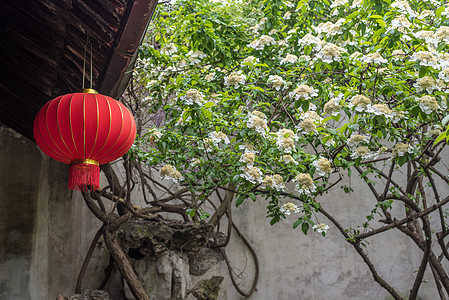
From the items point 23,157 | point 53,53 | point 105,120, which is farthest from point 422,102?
point 23,157

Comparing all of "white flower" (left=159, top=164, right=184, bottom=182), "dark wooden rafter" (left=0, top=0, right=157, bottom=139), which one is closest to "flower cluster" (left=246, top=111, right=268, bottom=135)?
"white flower" (left=159, top=164, right=184, bottom=182)

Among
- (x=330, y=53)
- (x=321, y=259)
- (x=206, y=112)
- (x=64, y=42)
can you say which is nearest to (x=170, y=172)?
(x=206, y=112)

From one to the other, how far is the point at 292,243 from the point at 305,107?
336 centimetres

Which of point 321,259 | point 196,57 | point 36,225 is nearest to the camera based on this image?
point 196,57

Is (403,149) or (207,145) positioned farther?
(207,145)

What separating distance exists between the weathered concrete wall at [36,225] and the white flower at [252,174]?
7.87ft

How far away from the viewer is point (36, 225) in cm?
486

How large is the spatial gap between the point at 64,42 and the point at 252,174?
153 cm

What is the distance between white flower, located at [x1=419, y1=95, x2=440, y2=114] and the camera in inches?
124

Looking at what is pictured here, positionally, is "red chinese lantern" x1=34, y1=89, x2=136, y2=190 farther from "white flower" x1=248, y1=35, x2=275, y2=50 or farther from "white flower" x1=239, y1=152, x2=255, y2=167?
"white flower" x1=248, y1=35, x2=275, y2=50

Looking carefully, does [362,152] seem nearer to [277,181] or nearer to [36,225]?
[277,181]

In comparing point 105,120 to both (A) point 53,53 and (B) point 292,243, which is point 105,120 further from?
(B) point 292,243

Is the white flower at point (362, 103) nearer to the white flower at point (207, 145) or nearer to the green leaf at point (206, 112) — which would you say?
the green leaf at point (206, 112)

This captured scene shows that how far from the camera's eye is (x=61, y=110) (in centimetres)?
255
